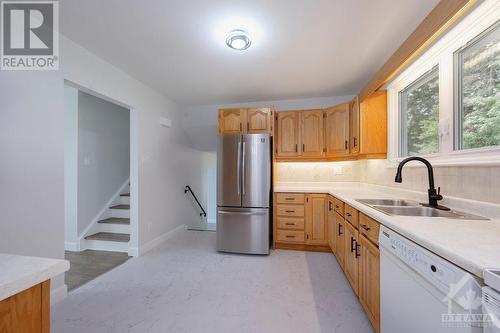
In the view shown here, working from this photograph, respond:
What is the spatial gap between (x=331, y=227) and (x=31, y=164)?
3186 millimetres

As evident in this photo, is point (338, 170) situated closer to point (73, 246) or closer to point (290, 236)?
point (290, 236)

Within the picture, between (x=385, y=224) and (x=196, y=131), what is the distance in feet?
12.1

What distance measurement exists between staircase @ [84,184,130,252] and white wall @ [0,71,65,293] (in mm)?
1212

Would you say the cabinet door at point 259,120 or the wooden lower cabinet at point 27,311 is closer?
the wooden lower cabinet at point 27,311

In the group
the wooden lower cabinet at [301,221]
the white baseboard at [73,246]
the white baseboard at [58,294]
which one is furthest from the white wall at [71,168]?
the wooden lower cabinet at [301,221]

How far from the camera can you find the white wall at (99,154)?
3.29 meters

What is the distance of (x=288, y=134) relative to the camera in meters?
3.50

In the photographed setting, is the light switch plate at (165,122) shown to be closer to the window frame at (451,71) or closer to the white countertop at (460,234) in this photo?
the white countertop at (460,234)

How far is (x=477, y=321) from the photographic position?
0.65 m

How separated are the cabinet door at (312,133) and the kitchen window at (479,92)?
5.96 ft

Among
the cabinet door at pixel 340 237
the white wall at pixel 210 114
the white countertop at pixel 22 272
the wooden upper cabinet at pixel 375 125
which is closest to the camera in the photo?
the white countertop at pixel 22 272

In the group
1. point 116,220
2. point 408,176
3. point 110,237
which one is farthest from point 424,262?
point 116,220

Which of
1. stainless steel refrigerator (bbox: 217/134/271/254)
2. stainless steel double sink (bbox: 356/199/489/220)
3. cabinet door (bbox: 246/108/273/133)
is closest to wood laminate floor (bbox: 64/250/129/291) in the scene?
stainless steel refrigerator (bbox: 217/134/271/254)

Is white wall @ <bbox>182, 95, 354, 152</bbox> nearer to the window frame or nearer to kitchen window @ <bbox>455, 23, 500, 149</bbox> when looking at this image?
the window frame
